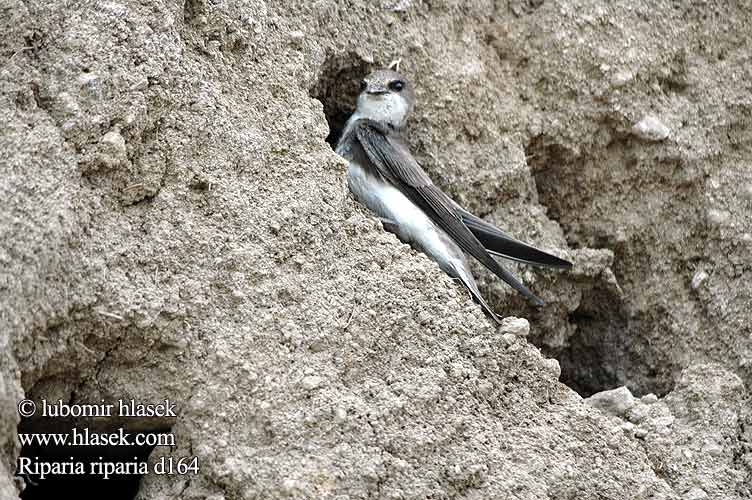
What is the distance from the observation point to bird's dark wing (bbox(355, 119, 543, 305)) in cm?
341

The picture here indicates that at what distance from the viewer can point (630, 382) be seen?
371 cm

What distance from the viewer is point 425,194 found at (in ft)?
11.3

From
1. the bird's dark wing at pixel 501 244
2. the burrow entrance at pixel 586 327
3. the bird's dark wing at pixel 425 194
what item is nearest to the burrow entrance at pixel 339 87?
the burrow entrance at pixel 586 327

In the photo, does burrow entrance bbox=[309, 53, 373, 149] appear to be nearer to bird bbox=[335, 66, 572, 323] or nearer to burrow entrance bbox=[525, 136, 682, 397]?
bird bbox=[335, 66, 572, 323]

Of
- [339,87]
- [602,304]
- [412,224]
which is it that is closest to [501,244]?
[412,224]

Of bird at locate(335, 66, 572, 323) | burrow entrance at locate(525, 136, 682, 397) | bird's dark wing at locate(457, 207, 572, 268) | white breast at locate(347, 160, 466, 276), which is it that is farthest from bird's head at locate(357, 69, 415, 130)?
burrow entrance at locate(525, 136, 682, 397)

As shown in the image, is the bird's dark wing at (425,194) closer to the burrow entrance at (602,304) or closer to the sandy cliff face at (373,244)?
the sandy cliff face at (373,244)

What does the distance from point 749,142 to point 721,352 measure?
700 millimetres

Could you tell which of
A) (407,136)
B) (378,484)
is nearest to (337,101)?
(407,136)

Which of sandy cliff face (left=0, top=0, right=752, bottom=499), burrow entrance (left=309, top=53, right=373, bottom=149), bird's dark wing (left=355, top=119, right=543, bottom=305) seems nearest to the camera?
sandy cliff face (left=0, top=0, right=752, bottom=499)

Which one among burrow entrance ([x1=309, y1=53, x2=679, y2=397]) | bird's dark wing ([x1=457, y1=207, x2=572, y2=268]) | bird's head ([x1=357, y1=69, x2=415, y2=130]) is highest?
bird's head ([x1=357, y1=69, x2=415, y2=130])

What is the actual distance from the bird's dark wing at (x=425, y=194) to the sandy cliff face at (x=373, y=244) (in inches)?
6.6

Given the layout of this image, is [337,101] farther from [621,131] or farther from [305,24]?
[621,131]

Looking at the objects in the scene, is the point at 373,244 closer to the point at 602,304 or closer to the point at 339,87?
the point at 339,87
